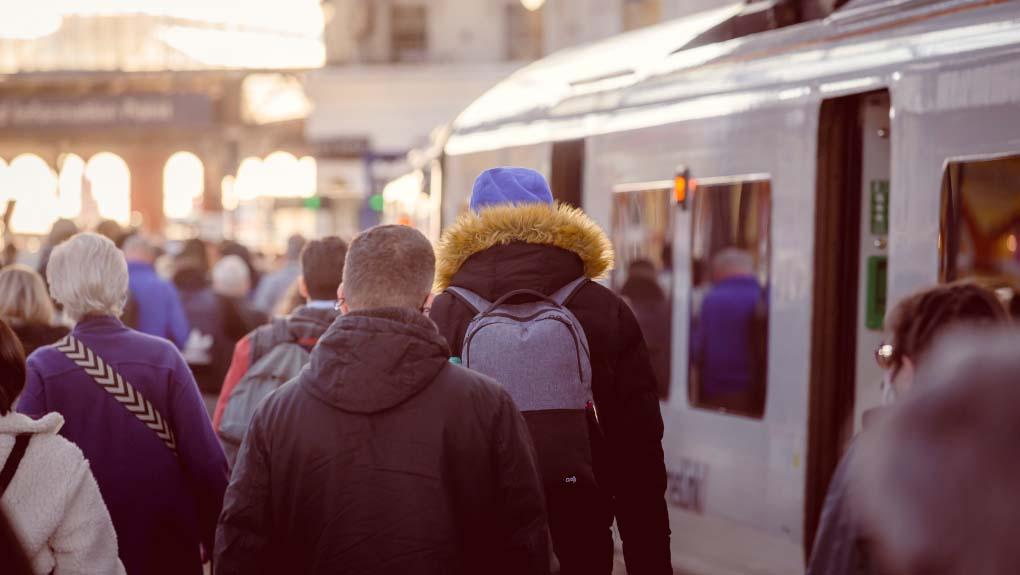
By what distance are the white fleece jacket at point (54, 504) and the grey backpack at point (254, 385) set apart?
1.97 meters

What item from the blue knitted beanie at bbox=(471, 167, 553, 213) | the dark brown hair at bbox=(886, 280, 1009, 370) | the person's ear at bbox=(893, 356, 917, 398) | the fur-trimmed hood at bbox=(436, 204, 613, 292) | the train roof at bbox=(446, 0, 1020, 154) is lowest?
the person's ear at bbox=(893, 356, 917, 398)

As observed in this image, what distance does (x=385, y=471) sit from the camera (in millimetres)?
3258

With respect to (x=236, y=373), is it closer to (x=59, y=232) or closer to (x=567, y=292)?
(x=567, y=292)

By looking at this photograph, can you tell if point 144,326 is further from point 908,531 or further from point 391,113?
point 391,113

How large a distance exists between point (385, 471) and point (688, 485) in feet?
16.0

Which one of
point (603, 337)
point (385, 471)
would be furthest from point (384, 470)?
point (603, 337)

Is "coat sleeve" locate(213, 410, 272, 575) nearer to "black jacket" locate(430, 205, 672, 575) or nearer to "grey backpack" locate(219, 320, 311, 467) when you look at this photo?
"black jacket" locate(430, 205, 672, 575)

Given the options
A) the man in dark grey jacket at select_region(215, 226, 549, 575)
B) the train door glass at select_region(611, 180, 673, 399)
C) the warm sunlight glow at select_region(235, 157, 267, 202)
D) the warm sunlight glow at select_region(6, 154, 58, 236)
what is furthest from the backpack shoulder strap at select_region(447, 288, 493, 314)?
the warm sunlight glow at select_region(6, 154, 58, 236)

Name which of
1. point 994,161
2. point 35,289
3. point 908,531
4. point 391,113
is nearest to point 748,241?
point 994,161

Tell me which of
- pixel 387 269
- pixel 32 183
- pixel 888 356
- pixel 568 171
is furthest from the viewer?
pixel 32 183

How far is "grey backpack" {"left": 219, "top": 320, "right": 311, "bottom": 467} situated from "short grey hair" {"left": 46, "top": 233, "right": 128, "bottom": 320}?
0.83 metres

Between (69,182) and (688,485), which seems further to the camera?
(69,182)

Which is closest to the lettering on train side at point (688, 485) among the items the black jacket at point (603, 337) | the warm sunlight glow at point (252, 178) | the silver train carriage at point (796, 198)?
the silver train carriage at point (796, 198)

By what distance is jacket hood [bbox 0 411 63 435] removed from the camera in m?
3.45
